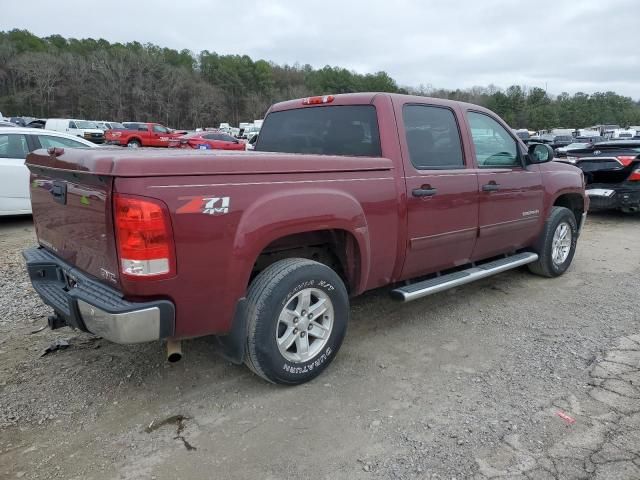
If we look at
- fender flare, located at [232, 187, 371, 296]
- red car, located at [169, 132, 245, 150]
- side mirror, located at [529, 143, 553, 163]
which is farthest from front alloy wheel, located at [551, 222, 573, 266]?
red car, located at [169, 132, 245, 150]

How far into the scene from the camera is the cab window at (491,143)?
4.48 meters

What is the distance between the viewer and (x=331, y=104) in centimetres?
414

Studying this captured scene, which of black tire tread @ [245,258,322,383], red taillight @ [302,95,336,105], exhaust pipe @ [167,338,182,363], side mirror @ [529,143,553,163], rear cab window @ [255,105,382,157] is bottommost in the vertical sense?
exhaust pipe @ [167,338,182,363]

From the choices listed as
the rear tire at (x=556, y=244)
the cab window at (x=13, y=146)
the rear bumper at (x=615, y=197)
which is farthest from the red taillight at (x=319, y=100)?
the rear bumper at (x=615, y=197)

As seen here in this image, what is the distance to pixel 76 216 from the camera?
2.85 meters

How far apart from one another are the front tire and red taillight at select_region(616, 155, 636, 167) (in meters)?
7.69

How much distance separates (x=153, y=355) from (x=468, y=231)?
8.90ft

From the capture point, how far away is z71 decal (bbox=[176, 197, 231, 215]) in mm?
2529

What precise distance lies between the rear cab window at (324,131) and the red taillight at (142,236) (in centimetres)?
181

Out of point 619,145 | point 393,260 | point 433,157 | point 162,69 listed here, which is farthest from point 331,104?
point 162,69

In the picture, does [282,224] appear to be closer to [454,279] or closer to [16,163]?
[454,279]

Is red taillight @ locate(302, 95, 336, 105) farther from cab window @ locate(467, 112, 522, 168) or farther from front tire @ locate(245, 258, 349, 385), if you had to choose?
front tire @ locate(245, 258, 349, 385)

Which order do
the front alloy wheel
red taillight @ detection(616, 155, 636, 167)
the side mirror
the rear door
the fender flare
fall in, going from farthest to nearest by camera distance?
red taillight @ detection(616, 155, 636, 167)
the rear door
the front alloy wheel
the side mirror
the fender flare

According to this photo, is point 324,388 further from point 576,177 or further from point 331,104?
point 576,177
